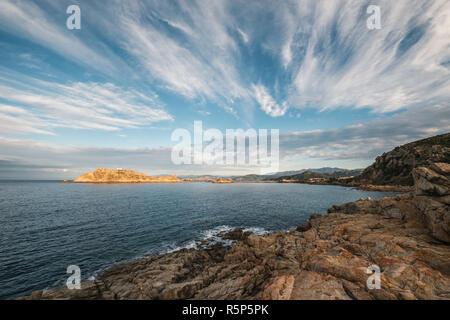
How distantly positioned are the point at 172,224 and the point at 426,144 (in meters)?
161

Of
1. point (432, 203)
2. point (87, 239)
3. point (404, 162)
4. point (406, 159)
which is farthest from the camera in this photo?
point (404, 162)

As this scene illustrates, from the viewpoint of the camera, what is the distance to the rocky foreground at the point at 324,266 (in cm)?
1154

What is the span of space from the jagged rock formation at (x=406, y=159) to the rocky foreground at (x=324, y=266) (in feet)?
356

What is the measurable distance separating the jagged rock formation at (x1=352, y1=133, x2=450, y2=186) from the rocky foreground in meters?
109

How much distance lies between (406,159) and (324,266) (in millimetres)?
150504

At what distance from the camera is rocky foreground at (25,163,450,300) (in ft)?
37.9

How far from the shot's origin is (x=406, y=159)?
109312mm

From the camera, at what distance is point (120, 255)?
24.0 m
